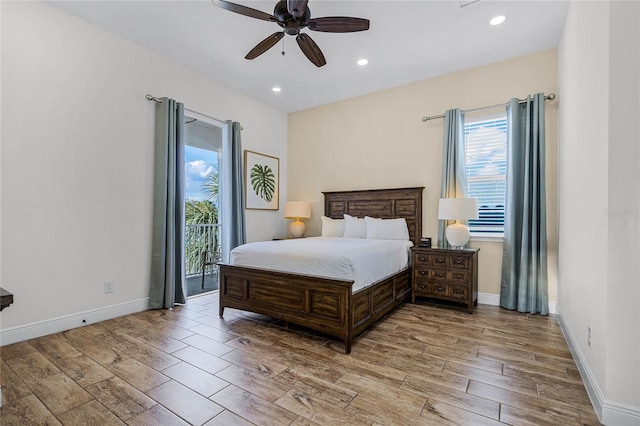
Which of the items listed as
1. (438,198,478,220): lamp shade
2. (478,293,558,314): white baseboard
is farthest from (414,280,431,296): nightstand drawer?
(438,198,478,220): lamp shade

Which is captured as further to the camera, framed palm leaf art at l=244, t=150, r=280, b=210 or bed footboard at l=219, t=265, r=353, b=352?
framed palm leaf art at l=244, t=150, r=280, b=210

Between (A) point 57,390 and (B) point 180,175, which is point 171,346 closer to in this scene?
(A) point 57,390

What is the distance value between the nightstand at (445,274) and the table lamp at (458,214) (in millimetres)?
186

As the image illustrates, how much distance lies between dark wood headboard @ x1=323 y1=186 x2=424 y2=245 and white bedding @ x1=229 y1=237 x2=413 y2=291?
3.15 ft

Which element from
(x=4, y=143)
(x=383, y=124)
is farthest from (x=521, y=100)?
(x=4, y=143)

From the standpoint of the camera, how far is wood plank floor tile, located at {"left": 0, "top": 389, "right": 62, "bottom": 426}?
1.62 metres

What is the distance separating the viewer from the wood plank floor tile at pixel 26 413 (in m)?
1.62

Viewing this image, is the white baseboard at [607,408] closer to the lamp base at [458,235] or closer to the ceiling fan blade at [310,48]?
the lamp base at [458,235]

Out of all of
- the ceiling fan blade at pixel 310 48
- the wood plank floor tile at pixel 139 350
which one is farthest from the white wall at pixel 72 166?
the ceiling fan blade at pixel 310 48

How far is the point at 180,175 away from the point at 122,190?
650mm

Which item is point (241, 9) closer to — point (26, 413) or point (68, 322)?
point (26, 413)

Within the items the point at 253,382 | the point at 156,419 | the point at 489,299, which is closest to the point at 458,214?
the point at 489,299

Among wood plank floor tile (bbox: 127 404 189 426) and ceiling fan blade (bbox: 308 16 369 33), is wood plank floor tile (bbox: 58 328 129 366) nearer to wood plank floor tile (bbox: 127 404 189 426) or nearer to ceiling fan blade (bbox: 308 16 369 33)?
wood plank floor tile (bbox: 127 404 189 426)

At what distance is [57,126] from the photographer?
291 cm
